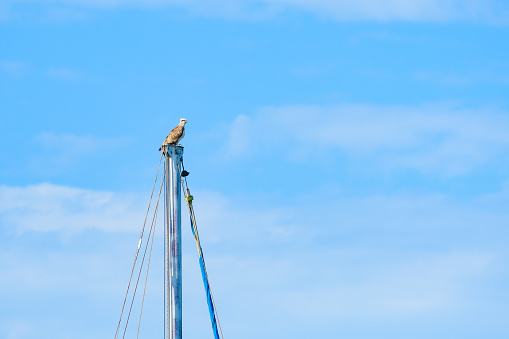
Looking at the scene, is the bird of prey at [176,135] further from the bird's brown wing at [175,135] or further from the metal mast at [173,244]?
the metal mast at [173,244]

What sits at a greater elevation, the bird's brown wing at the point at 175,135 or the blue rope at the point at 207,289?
the bird's brown wing at the point at 175,135

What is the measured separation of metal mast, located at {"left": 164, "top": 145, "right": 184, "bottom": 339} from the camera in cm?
3566

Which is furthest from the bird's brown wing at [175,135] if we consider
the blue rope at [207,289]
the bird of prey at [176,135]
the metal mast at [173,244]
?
the blue rope at [207,289]

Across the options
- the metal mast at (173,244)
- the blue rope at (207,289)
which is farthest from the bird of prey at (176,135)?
the blue rope at (207,289)

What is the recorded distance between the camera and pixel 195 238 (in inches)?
1585

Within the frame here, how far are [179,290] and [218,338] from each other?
4269 millimetres

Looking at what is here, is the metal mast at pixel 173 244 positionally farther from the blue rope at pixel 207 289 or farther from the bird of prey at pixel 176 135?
the blue rope at pixel 207 289

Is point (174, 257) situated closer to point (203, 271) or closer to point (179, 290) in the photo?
point (179, 290)

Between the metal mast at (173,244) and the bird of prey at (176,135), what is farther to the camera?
the bird of prey at (176,135)

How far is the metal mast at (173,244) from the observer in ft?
117

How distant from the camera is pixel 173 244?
1446 inches

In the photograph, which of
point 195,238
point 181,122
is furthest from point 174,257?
point 181,122

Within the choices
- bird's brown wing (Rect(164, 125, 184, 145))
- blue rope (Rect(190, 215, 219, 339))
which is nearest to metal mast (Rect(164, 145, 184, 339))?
bird's brown wing (Rect(164, 125, 184, 145))

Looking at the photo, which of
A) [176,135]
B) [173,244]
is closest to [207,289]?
[173,244]
